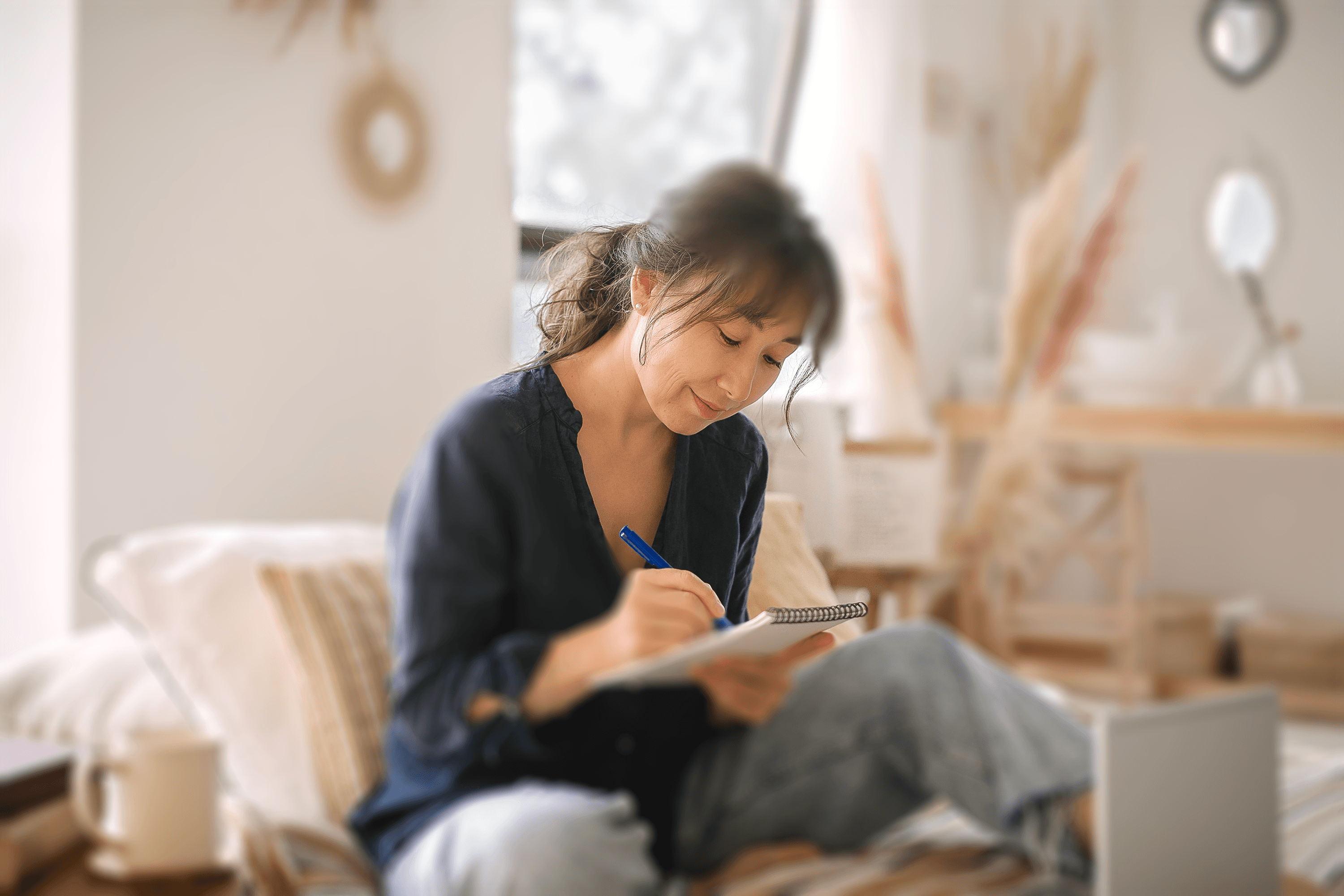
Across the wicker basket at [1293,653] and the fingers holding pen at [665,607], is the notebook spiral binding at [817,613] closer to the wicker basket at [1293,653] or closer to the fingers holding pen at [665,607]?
the fingers holding pen at [665,607]

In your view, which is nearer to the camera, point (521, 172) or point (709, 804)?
point (521, 172)

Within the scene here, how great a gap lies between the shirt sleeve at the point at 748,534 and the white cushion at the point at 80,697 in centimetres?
70

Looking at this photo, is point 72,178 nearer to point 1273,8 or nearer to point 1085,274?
point 1085,274

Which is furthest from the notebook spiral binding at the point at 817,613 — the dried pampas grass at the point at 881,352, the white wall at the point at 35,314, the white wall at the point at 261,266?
the white wall at the point at 35,314

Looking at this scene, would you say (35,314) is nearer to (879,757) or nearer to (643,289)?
(879,757)

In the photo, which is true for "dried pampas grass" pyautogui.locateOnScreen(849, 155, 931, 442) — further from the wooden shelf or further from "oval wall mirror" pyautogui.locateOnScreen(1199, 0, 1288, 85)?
"oval wall mirror" pyautogui.locateOnScreen(1199, 0, 1288, 85)

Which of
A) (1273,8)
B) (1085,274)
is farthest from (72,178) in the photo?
(1273,8)

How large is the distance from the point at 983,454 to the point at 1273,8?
0.85 meters

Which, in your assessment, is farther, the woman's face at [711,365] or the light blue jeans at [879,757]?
the light blue jeans at [879,757]

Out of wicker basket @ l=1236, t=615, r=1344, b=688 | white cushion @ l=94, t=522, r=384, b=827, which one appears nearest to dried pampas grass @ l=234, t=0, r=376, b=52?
white cushion @ l=94, t=522, r=384, b=827

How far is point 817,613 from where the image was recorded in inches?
4.0

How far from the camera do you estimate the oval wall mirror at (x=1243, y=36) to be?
66.2 inches

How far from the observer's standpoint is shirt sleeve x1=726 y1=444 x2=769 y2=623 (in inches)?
4.1

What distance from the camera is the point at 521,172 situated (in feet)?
0.42
